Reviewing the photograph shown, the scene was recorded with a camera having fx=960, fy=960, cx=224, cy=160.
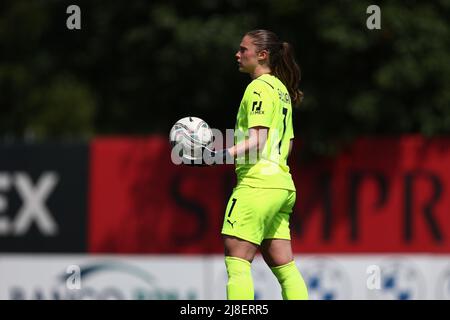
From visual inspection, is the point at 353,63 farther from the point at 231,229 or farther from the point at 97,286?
the point at 231,229

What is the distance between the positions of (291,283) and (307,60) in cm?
744

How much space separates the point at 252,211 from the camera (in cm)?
546

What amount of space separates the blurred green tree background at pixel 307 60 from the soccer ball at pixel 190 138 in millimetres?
6708

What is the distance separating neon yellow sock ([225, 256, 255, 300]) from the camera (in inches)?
211

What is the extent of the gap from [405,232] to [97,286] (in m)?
3.96

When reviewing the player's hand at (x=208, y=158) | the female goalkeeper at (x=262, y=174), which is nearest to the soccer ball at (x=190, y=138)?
the player's hand at (x=208, y=158)

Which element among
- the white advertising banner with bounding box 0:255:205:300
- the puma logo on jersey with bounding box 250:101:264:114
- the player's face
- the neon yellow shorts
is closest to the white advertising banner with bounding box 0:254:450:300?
the white advertising banner with bounding box 0:255:205:300

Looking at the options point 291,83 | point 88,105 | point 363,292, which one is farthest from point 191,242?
point 88,105

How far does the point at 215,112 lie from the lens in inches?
530

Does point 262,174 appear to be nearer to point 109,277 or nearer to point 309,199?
point 109,277

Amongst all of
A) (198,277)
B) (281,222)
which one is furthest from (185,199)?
(281,222)

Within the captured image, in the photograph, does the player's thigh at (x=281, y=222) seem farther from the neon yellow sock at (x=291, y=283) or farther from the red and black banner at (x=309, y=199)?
the red and black banner at (x=309, y=199)

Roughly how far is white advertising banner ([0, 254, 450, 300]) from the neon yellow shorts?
17.8 ft

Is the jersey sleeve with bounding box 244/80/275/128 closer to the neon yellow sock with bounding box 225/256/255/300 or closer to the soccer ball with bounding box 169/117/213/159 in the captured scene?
the soccer ball with bounding box 169/117/213/159
